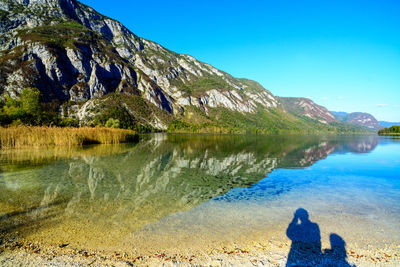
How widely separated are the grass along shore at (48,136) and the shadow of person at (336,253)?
3602 centimetres

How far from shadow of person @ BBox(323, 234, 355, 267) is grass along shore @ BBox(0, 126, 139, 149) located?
36.0m

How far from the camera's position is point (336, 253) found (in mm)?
5848

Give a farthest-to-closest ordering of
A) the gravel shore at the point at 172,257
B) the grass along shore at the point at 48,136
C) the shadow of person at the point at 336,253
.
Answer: the grass along shore at the point at 48,136
the shadow of person at the point at 336,253
the gravel shore at the point at 172,257

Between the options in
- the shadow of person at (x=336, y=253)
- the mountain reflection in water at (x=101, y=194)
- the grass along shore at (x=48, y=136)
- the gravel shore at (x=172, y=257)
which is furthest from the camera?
→ the grass along shore at (x=48, y=136)

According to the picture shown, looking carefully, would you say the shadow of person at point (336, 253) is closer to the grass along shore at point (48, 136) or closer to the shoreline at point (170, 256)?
the shoreline at point (170, 256)

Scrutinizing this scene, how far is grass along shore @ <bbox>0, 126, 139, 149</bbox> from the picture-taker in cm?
2825

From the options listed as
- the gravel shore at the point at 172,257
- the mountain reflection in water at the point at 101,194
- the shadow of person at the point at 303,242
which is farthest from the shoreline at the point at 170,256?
the mountain reflection in water at the point at 101,194

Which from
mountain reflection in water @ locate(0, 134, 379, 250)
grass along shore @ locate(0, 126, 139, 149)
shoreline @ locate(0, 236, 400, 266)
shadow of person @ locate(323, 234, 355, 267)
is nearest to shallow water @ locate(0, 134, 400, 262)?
mountain reflection in water @ locate(0, 134, 379, 250)

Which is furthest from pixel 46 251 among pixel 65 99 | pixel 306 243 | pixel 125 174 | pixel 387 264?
pixel 65 99

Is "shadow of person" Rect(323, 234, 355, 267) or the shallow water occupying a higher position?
"shadow of person" Rect(323, 234, 355, 267)

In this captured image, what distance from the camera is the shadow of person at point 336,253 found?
213 inches

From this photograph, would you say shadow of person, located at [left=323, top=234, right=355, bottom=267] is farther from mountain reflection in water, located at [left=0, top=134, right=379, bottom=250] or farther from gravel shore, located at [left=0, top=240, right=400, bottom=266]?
mountain reflection in water, located at [left=0, top=134, right=379, bottom=250]

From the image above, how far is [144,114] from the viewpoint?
195 metres

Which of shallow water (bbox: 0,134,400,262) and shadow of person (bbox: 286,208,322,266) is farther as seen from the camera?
shallow water (bbox: 0,134,400,262)
